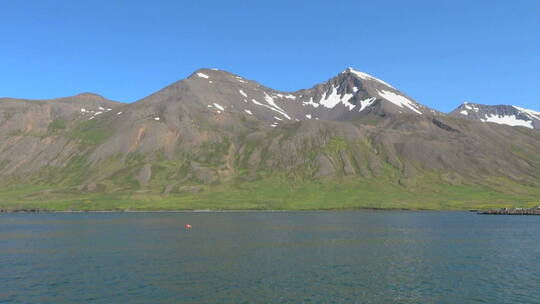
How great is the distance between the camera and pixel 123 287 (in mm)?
56688

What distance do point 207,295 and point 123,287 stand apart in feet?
37.6

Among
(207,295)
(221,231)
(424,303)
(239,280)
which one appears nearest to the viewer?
(424,303)

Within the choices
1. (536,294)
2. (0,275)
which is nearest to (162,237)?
(0,275)

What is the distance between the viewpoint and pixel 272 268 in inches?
2717

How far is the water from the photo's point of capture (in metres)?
52.7

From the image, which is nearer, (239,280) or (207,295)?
(207,295)

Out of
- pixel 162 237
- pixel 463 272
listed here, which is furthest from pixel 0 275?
pixel 463 272

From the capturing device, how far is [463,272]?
217 ft

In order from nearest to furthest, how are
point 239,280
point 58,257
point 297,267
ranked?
point 239,280 → point 297,267 → point 58,257

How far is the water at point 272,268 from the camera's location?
5266 cm

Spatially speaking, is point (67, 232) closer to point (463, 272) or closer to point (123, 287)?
point (123, 287)

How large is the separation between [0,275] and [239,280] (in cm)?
3397

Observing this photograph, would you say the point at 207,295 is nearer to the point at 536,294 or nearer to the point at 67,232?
the point at 536,294

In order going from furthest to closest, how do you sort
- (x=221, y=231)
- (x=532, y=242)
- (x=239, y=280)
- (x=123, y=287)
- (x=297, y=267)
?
(x=221, y=231) → (x=532, y=242) → (x=297, y=267) → (x=239, y=280) → (x=123, y=287)
